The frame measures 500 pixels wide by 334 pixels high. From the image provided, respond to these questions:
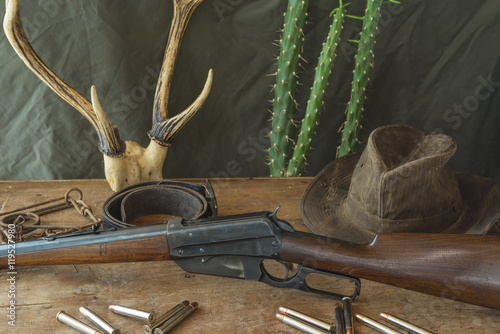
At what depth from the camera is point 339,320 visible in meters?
0.93

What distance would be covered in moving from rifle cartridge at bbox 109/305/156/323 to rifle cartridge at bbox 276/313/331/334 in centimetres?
25

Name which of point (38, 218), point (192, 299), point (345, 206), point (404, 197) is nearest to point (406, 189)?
point (404, 197)

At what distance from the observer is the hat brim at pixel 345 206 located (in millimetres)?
1192

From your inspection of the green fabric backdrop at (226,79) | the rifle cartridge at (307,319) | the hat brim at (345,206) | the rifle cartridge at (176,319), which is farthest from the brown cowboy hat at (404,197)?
the green fabric backdrop at (226,79)

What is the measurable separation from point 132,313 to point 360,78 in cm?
109

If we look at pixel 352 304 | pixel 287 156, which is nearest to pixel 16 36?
pixel 287 156

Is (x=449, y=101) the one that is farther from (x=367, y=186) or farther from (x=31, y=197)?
(x=31, y=197)

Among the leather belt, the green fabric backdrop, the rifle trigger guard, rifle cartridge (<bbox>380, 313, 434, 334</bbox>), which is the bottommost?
rifle cartridge (<bbox>380, 313, 434, 334</bbox>)

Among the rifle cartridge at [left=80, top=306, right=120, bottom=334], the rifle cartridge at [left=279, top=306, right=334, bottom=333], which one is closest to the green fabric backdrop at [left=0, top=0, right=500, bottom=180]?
the rifle cartridge at [left=80, top=306, right=120, bottom=334]

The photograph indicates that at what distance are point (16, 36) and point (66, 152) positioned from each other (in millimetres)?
495

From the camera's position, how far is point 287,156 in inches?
69.5

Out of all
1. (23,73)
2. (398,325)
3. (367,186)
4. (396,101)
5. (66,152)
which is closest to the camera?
(398,325)

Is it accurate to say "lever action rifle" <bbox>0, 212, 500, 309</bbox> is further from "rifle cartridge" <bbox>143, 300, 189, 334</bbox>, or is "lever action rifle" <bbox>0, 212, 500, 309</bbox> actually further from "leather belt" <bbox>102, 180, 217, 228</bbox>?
"leather belt" <bbox>102, 180, 217, 228</bbox>

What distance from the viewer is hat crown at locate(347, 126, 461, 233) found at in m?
1.13
